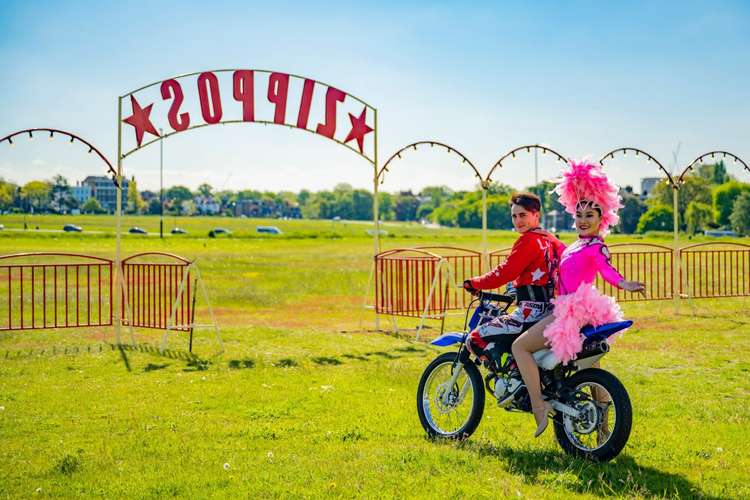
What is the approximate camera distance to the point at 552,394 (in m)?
5.30

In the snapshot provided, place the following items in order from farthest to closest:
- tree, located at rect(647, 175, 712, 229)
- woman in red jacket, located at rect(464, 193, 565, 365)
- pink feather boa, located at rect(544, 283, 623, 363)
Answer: tree, located at rect(647, 175, 712, 229), woman in red jacket, located at rect(464, 193, 565, 365), pink feather boa, located at rect(544, 283, 623, 363)

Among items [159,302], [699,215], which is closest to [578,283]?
[159,302]

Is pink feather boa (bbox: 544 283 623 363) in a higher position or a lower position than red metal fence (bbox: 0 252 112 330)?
higher

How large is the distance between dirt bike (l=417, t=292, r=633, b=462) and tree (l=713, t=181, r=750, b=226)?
236 feet

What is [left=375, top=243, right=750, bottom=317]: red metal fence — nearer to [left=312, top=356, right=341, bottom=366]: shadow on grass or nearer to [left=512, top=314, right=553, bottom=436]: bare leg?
[left=512, top=314, right=553, bottom=436]: bare leg

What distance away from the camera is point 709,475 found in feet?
16.1

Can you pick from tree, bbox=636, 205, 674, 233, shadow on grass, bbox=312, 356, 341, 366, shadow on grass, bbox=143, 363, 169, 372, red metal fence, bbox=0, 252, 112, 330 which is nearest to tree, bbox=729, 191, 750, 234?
red metal fence, bbox=0, 252, 112, 330

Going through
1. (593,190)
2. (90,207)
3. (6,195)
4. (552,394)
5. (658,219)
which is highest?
(90,207)

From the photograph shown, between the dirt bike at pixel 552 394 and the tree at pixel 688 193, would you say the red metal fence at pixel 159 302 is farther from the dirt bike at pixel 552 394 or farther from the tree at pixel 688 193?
the tree at pixel 688 193

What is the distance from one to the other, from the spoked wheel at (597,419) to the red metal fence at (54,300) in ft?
25.3

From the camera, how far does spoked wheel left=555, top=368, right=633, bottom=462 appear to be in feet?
15.8

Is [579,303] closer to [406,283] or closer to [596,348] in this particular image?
[596,348]

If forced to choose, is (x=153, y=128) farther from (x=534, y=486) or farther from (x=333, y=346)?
(x=534, y=486)

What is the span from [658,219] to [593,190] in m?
79.5
